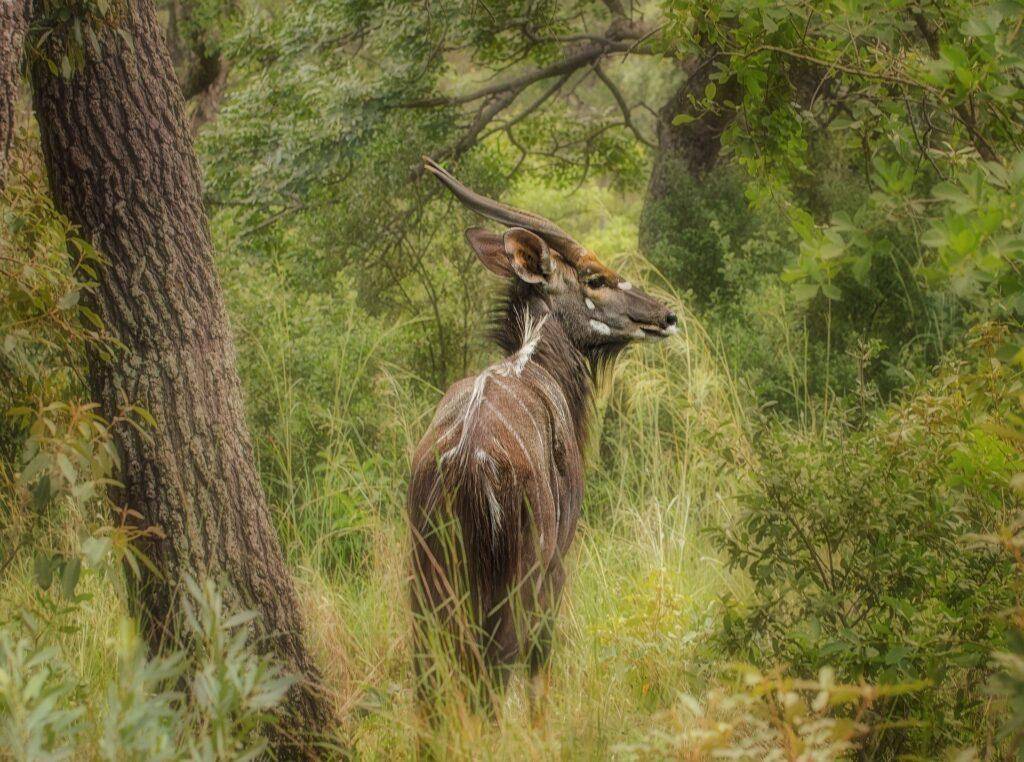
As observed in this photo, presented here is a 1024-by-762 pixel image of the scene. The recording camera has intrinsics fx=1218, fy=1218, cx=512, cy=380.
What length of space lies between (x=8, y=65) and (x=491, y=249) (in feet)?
8.16

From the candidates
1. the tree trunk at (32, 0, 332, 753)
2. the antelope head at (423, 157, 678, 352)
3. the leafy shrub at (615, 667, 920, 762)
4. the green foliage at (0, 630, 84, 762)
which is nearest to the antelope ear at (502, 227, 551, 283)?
the antelope head at (423, 157, 678, 352)

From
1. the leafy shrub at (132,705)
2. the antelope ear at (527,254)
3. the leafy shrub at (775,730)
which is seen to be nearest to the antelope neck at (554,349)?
the antelope ear at (527,254)

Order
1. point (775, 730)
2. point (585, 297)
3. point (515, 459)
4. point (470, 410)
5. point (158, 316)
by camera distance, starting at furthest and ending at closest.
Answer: point (585, 297), point (470, 410), point (515, 459), point (158, 316), point (775, 730)

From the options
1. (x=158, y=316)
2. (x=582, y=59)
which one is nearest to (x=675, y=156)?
(x=582, y=59)

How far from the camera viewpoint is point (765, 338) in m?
8.45

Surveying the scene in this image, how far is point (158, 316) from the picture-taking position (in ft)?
12.5

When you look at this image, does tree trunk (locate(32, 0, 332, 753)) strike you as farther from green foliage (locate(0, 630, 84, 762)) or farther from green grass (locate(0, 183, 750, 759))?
green foliage (locate(0, 630, 84, 762))

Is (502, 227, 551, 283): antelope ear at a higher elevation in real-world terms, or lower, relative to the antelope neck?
higher

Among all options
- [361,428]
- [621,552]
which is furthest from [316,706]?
[361,428]

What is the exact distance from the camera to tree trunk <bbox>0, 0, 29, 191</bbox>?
3123 mm

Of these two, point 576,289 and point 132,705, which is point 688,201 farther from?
point 132,705

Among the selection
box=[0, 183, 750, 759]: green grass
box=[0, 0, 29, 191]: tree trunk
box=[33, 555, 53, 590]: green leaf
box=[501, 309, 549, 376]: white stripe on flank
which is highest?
box=[0, 0, 29, 191]: tree trunk

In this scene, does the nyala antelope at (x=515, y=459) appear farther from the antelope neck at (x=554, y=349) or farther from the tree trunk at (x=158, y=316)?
the tree trunk at (x=158, y=316)

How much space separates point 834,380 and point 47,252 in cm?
560
